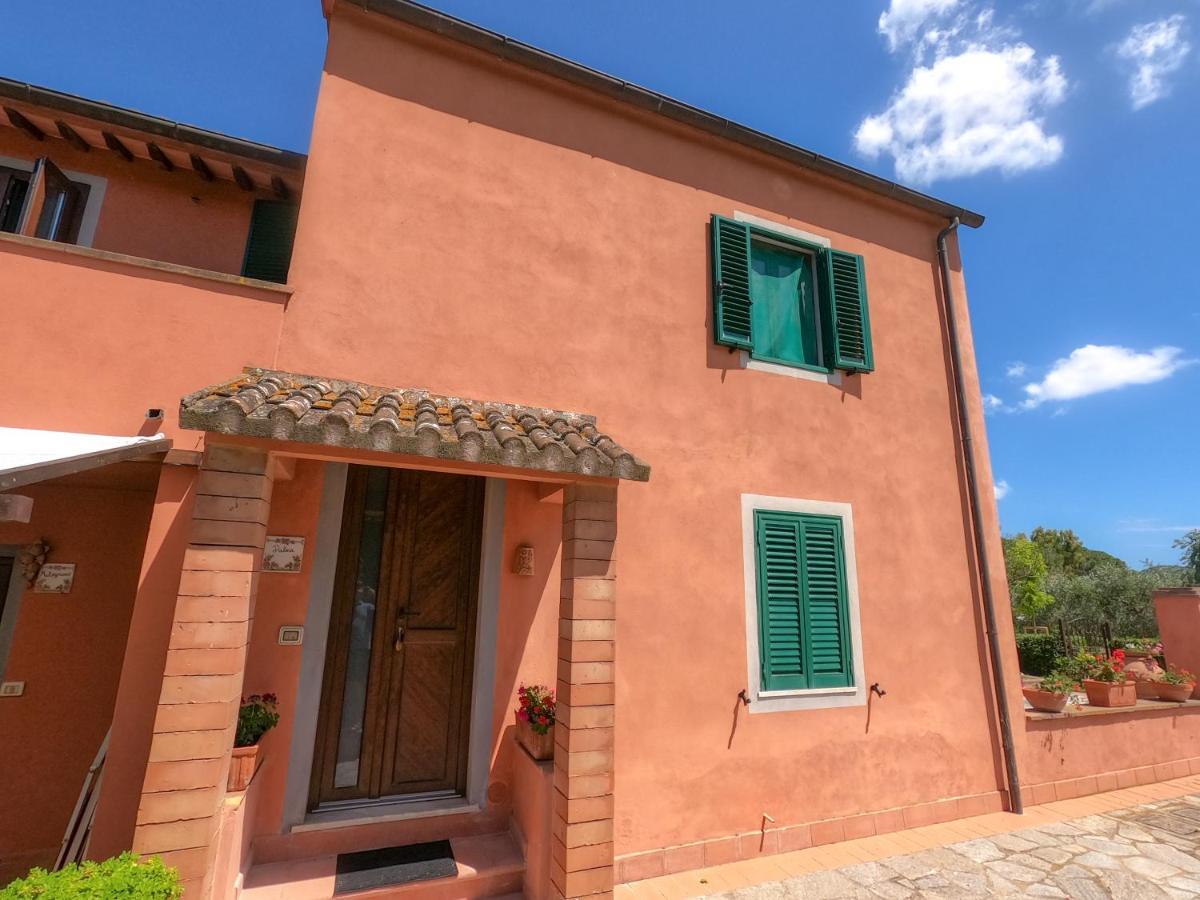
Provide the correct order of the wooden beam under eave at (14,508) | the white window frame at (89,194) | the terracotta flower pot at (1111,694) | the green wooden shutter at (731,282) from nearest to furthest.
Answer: the wooden beam under eave at (14,508)
the white window frame at (89,194)
the green wooden shutter at (731,282)
the terracotta flower pot at (1111,694)

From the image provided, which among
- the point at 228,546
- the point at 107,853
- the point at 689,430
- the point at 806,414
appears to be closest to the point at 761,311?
the point at 806,414

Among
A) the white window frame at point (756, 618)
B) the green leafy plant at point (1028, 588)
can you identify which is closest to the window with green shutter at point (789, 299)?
the white window frame at point (756, 618)

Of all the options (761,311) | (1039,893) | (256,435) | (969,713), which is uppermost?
(761,311)

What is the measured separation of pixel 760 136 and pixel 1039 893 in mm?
8929

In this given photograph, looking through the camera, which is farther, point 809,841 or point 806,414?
point 806,414

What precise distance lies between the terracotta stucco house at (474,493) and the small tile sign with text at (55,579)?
43 mm

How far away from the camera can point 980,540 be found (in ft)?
25.7

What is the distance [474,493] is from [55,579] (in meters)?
3.93

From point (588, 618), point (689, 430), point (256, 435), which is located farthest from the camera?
point (689, 430)

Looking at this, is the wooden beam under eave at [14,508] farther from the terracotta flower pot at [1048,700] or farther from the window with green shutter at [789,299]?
the terracotta flower pot at [1048,700]

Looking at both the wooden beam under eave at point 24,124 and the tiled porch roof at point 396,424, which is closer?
the tiled porch roof at point 396,424

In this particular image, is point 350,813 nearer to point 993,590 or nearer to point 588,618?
point 588,618

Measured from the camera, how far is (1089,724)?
25.8 feet

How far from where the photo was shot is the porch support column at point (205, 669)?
3393 millimetres
